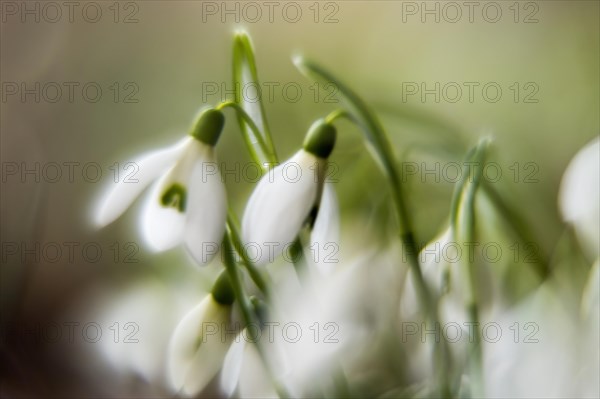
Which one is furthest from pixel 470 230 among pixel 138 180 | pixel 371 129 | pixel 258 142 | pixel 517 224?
pixel 138 180

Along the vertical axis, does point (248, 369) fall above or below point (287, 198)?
below

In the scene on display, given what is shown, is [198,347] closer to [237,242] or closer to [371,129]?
[237,242]

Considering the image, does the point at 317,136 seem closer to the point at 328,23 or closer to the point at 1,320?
the point at 328,23

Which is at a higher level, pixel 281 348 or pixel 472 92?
pixel 472 92

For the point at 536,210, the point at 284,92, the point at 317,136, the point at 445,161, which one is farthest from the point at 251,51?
the point at 536,210

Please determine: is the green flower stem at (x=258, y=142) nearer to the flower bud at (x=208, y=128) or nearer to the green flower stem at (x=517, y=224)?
the flower bud at (x=208, y=128)
